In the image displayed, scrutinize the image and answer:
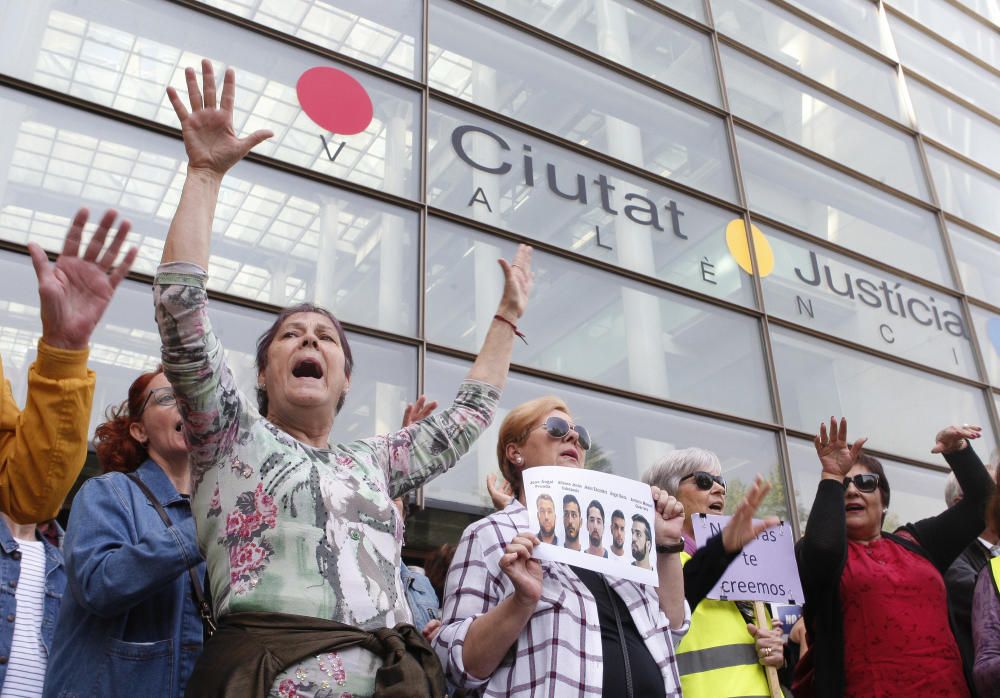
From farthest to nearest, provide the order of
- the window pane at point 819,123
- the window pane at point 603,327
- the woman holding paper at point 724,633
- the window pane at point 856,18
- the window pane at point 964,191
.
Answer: the window pane at point 856,18 → the window pane at point 964,191 → the window pane at point 819,123 → the window pane at point 603,327 → the woman holding paper at point 724,633

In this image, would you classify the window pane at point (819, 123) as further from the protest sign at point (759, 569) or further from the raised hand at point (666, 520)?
the raised hand at point (666, 520)

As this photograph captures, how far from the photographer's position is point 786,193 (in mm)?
8555

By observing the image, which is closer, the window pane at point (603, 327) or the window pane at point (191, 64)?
the window pane at point (191, 64)

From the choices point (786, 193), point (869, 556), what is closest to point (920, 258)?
point (786, 193)

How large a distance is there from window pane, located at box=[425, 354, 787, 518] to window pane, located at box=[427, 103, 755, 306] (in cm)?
123

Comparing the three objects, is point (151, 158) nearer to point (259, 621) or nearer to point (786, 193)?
point (259, 621)

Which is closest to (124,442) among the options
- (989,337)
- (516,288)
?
(516,288)

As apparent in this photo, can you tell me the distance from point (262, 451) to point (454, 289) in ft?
→ 14.0

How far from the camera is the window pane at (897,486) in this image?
694cm

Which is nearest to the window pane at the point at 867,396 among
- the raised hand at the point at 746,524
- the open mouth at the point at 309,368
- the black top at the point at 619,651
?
the raised hand at the point at 746,524

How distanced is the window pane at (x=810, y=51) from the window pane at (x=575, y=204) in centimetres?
261

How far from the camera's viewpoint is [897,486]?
24.6 feet

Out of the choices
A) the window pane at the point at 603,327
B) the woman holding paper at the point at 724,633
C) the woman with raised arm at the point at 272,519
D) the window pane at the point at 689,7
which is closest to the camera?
the woman with raised arm at the point at 272,519

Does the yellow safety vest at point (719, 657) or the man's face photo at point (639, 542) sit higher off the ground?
the man's face photo at point (639, 542)
